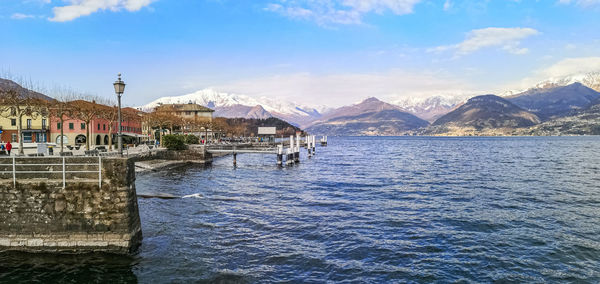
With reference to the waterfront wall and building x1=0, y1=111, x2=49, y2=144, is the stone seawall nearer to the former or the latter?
the waterfront wall

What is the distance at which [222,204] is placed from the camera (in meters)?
25.8

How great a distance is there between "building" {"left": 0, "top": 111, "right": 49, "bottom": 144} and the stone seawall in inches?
2604

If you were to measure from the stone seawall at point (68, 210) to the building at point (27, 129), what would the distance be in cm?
6615

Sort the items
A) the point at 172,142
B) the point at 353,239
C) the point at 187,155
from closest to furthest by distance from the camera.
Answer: the point at 353,239 < the point at 172,142 < the point at 187,155

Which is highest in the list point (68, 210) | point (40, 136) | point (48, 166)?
point (40, 136)

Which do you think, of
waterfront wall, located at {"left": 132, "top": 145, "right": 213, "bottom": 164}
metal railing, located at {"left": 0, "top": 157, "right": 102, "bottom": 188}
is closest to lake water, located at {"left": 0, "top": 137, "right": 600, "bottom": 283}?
metal railing, located at {"left": 0, "top": 157, "right": 102, "bottom": 188}

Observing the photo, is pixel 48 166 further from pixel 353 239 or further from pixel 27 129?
pixel 27 129

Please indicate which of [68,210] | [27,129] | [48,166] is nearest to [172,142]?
[27,129]

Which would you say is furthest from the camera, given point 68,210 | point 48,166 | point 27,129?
point 27,129

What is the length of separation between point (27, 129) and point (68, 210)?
69265 millimetres

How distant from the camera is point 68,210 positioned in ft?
46.5

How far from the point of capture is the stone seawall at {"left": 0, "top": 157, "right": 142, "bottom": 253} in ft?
46.5

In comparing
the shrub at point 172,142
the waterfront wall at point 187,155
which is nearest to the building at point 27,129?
the shrub at point 172,142

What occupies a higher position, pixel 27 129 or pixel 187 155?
pixel 27 129
